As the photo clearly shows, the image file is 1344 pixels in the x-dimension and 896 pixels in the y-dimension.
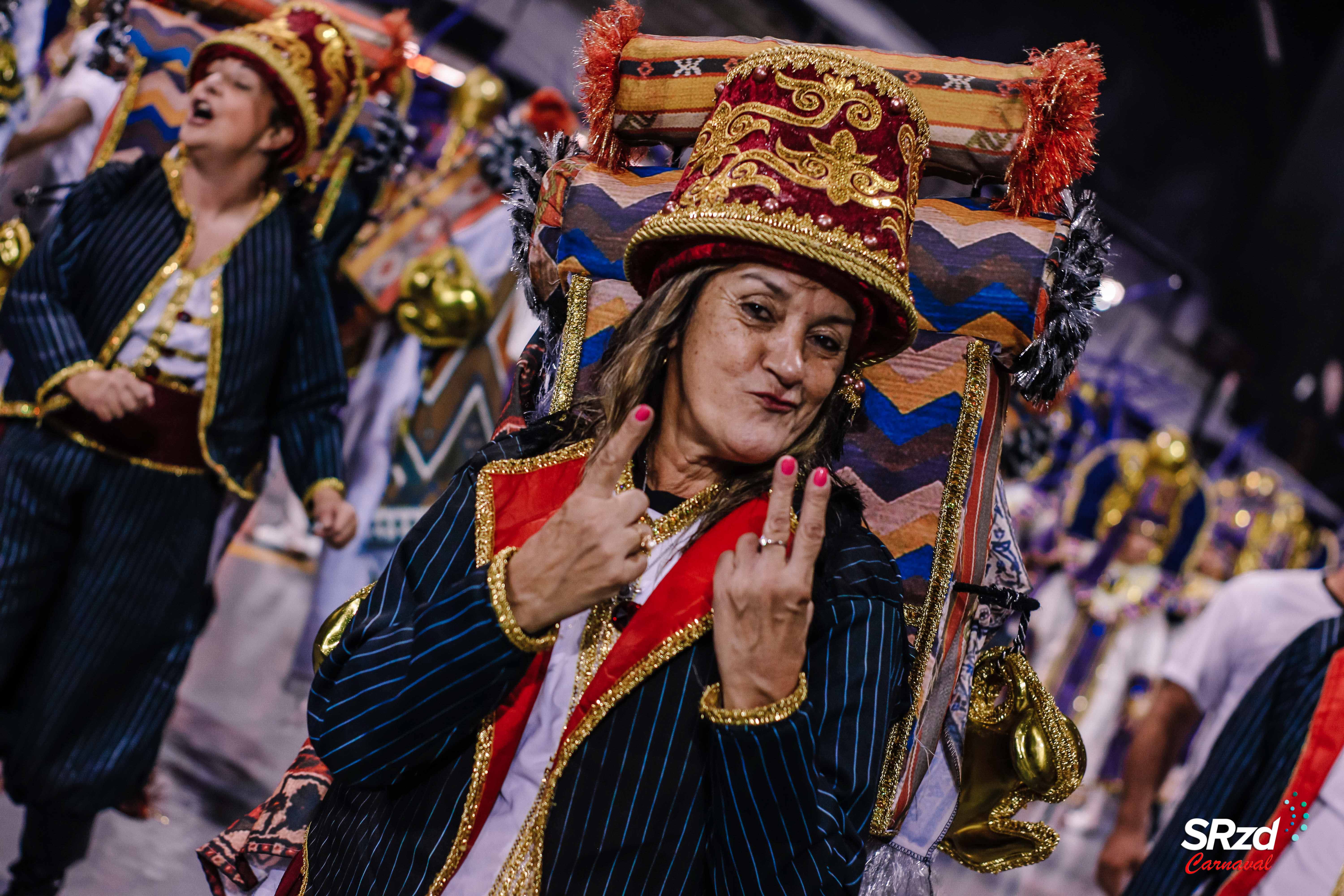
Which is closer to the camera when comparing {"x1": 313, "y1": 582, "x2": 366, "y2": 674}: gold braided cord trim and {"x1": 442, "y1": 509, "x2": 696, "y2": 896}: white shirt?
{"x1": 442, "y1": 509, "x2": 696, "y2": 896}: white shirt

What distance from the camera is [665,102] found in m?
2.00

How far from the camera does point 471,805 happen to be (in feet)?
4.57

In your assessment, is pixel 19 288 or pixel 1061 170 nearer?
pixel 1061 170

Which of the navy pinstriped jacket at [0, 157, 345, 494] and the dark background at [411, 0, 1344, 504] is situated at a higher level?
the dark background at [411, 0, 1344, 504]

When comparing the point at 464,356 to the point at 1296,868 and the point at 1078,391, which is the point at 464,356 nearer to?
the point at 1296,868

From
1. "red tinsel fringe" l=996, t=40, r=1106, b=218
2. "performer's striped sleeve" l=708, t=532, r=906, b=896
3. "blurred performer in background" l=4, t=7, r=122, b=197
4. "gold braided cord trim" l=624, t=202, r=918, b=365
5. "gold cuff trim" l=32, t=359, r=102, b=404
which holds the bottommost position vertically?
"gold cuff trim" l=32, t=359, r=102, b=404

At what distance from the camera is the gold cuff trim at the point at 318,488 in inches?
125

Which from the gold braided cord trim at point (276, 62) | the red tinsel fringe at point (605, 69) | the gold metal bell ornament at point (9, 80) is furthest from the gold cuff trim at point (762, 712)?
the gold metal bell ornament at point (9, 80)

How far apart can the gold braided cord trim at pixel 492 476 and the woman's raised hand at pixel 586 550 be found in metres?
0.15

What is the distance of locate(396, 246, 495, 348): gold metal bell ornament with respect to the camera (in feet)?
15.2

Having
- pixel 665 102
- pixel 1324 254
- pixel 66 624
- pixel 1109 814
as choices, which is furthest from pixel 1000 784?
pixel 1324 254

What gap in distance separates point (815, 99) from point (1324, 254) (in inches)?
464

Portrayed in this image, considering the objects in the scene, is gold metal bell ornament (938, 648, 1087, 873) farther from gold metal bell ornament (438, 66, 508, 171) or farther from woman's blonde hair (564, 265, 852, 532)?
gold metal bell ornament (438, 66, 508, 171)

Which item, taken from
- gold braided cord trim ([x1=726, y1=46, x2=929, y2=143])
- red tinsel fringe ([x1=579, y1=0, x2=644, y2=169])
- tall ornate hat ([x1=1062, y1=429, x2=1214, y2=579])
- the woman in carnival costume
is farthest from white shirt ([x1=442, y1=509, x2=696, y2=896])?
tall ornate hat ([x1=1062, y1=429, x2=1214, y2=579])
